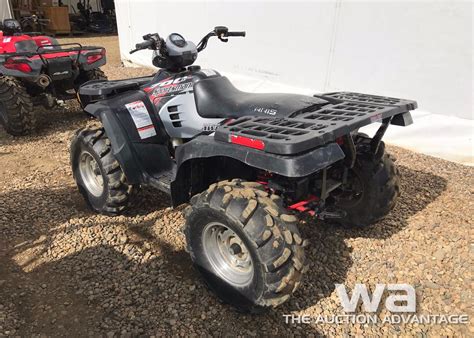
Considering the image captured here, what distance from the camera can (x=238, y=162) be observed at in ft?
8.73

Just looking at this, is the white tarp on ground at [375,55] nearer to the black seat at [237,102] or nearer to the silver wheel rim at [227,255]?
the black seat at [237,102]

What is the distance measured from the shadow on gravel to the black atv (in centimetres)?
17

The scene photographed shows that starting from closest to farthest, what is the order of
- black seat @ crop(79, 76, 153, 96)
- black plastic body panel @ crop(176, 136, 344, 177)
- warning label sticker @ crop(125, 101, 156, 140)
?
black plastic body panel @ crop(176, 136, 344, 177) → warning label sticker @ crop(125, 101, 156, 140) → black seat @ crop(79, 76, 153, 96)

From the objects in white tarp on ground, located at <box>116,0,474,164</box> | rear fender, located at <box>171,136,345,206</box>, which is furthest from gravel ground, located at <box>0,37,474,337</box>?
white tarp on ground, located at <box>116,0,474,164</box>

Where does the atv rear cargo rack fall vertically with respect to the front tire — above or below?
above

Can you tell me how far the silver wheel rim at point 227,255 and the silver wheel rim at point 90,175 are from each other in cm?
147

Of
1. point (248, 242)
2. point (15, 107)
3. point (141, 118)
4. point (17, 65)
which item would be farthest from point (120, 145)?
point (17, 65)

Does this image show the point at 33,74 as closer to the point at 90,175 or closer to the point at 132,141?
the point at 90,175

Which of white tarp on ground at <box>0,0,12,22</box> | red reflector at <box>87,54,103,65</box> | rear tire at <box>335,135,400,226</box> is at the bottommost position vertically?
rear tire at <box>335,135,400,226</box>

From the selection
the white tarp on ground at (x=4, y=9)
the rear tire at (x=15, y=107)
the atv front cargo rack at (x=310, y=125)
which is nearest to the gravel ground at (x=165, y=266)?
the atv front cargo rack at (x=310, y=125)

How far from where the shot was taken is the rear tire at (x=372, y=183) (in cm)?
289

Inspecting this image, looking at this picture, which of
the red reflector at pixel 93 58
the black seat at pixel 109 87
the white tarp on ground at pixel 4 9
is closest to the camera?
the black seat at pixel 109 87

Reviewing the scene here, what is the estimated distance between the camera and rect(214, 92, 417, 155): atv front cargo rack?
1.97m

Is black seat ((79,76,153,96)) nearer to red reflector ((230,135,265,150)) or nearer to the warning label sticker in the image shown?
the warning label sticker
